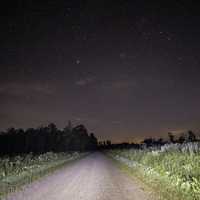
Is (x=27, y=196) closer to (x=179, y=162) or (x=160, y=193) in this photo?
(x=160, y=193)

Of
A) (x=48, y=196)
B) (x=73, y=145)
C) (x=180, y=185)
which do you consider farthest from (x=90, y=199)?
(x=73, y=145)

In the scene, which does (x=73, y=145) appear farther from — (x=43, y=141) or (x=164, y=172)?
(x=164, y=172)

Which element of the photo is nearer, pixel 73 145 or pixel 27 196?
pixel 27 196

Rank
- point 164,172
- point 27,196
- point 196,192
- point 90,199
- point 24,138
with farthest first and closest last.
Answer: point 24,138, point 164,172, point 27,196, point 90,199, point 196,192

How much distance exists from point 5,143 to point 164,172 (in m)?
103

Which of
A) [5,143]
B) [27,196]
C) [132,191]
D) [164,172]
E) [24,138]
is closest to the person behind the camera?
[27,196]

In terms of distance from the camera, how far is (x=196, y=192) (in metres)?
11.1

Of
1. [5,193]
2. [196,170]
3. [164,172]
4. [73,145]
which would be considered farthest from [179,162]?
[73,145]

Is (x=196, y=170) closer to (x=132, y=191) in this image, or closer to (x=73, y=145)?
(x=132, y=191)

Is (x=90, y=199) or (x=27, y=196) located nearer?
(x=90, y=199)

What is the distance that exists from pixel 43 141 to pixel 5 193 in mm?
110099

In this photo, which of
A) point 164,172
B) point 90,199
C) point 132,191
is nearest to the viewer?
point 90,199

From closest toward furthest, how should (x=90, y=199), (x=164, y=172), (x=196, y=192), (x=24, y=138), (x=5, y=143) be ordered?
(x=196, y=192) → (x=90, y=199) → (x=164, y=172) → (x=5, y=143) → (x=24, y=138)

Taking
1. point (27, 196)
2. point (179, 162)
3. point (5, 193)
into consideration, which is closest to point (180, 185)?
point (179, 162)
